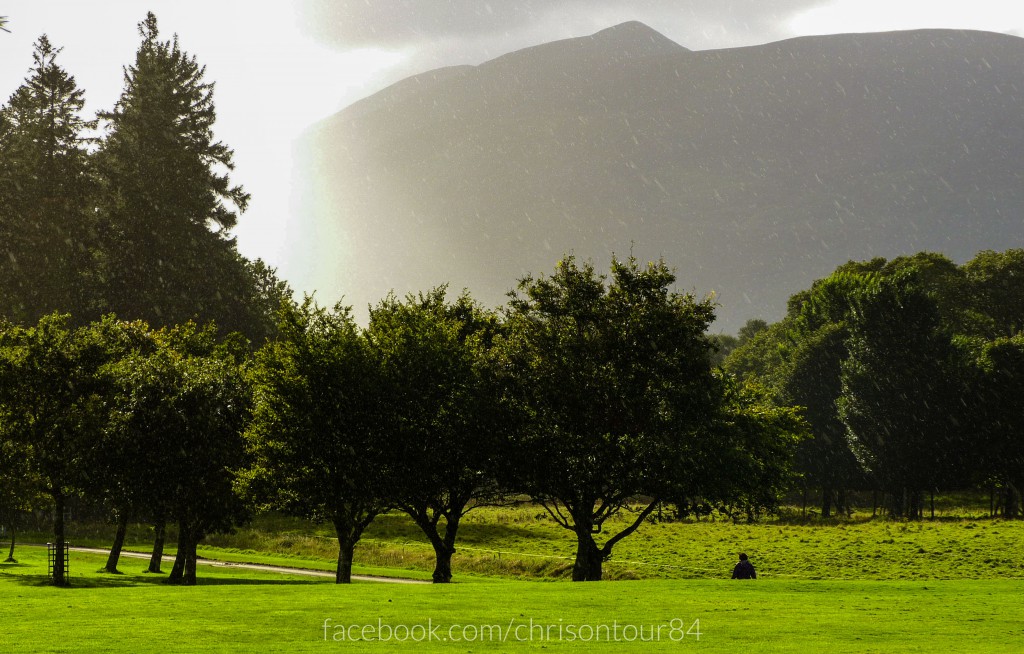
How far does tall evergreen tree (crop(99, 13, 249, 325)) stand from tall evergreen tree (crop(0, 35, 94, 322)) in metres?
3.46

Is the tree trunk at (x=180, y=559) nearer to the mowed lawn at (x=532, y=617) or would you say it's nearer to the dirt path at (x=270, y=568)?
the dirt path at (x=270, y=568)

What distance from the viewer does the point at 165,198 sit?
3701 inches

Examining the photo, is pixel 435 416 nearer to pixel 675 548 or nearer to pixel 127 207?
pixel 675 548

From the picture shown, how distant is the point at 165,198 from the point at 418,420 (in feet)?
200

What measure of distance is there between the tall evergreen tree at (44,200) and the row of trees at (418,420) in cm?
4801

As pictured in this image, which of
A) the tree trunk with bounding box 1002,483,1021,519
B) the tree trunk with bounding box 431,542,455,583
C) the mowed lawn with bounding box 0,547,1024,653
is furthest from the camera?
the tree trunk with bounding box 1002,483,1021,519

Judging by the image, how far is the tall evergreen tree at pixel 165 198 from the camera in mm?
90938

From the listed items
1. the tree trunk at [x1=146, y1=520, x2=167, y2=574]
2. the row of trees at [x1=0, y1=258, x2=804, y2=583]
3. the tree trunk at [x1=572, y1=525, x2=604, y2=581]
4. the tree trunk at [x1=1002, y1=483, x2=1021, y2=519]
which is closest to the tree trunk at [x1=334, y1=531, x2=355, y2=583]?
the row of trees at [x1=0, y1=258, x2=804, y2=583]

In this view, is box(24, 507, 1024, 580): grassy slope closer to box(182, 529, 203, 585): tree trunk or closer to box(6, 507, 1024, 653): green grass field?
box(6, 507, 1024, 653): green grass field

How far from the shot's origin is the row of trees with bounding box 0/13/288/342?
90.9 meters

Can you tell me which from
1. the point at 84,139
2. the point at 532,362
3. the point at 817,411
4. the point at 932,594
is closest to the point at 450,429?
the point at 532,362

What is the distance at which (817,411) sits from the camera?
320 feet

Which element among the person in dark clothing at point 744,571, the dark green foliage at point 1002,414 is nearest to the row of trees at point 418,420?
the person in dark clothing at point 744,571

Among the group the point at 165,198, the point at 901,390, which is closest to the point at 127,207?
the point at 165,198
